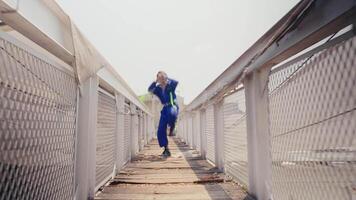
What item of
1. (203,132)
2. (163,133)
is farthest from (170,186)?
(163,133)

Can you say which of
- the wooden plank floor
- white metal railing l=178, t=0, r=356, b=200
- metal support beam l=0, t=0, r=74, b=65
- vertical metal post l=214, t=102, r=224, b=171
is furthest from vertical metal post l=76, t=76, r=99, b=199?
vertical metal post l=214, t=102, r=224, b=171

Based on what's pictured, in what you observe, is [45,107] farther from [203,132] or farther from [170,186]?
[203,132]

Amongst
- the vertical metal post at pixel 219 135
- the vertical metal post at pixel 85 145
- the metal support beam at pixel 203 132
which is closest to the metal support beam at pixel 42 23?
the vertical metal post at pixel 85 145

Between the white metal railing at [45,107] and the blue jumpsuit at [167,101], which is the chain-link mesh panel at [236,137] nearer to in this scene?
the white metal railing at [45,107]

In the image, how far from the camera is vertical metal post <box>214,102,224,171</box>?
3787mm

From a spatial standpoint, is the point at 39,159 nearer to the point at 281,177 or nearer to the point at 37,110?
the point at 37,110

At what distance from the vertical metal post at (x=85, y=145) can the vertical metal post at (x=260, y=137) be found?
1480mm

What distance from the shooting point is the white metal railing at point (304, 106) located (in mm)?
1145

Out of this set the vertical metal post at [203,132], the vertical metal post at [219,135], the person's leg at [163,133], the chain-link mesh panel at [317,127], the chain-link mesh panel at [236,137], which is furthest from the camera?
the person's leg at [163,133]

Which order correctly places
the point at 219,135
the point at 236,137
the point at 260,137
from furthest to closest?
the point at 219,135, the point at 236,137, the point at 260,137

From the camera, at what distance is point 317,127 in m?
1.38

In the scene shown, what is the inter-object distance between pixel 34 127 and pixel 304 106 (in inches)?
62.3

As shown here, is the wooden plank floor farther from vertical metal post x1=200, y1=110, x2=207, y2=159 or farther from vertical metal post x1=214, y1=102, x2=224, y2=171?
vertical metal post x1=200, y1=110, x2=207, y2=159

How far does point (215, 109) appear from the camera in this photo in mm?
3994
